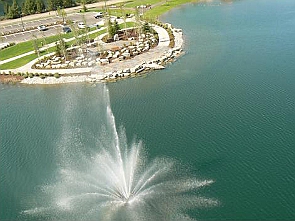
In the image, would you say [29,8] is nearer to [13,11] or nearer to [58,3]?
[13,11]

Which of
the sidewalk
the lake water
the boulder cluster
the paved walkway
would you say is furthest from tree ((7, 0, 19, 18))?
the lake water

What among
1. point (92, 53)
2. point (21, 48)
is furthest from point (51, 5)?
point (92, 53)

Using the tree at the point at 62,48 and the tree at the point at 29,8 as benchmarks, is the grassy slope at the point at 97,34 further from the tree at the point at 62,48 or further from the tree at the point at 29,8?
the tree at the point at 29,8

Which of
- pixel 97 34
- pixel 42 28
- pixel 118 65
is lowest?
pixel 118 65

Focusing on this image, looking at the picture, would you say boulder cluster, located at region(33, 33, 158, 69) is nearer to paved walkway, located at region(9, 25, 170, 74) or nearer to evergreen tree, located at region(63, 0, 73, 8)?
paved walkway, located at region(9, 25, 170, 74)

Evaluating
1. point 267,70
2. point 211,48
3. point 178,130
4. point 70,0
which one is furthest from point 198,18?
point 178,130

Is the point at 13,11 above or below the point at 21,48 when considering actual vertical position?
above
